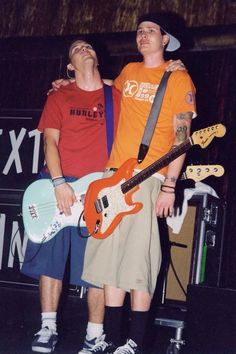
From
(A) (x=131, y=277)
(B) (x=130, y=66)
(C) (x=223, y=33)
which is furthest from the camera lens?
(C) (x=223, y=33)

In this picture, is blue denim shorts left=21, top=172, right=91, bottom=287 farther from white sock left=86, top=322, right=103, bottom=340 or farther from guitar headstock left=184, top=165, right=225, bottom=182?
guitar headstock left=184, top=165, right=225, bottom=182

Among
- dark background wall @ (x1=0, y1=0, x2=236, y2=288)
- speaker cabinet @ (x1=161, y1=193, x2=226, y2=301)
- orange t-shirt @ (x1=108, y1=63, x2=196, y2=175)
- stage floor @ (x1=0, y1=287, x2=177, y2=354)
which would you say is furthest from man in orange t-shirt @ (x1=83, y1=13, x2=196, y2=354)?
dark background wall @ (x1=0, y1=0, x2=236, y2=288)

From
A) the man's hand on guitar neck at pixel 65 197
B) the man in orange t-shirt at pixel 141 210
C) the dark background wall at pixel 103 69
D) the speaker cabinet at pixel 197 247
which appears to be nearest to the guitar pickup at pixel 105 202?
the man in orange t-shirt at pixel 141 210

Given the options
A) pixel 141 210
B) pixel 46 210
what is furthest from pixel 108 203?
pixel 46 210

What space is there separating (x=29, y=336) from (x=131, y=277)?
40.1 inches

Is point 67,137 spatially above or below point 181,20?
below

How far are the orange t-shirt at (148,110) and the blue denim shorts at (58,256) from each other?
17.0 inches

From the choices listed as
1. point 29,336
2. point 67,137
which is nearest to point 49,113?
point 67,137

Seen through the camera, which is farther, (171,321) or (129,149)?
(171,321)

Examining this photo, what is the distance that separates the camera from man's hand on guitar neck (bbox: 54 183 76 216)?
Answer: 2.95 m

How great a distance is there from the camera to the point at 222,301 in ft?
10.3

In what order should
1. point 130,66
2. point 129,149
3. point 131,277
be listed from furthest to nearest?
1. point 130,66
2. point 129,149
3. point 131,277

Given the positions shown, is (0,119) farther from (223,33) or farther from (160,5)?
(223,33)

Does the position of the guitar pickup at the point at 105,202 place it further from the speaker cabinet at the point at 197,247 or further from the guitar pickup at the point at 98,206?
the speaker cabinet at the point at 197,247
